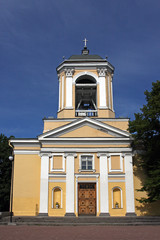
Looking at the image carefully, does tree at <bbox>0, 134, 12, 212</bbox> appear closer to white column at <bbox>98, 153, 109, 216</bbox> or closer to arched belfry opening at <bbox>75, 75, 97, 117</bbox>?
arched belfry opening at <bbox>75, 75, 97, 117</bbox>

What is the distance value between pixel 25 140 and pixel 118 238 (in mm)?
14386

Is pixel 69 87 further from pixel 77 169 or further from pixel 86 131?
pixel 77 169

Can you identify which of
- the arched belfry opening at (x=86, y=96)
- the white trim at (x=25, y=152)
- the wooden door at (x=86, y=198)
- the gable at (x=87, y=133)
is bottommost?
the wooden door at (x=86, y=198)

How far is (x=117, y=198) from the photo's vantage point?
2312 cm

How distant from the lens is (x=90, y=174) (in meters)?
23.2

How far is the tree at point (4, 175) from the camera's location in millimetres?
34125

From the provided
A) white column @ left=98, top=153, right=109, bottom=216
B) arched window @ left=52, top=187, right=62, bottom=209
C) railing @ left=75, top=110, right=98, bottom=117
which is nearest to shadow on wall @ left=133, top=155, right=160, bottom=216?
white column @ left=98, top=153, right=109, bottom=216

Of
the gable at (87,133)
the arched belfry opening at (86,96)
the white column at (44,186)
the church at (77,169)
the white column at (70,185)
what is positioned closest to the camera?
the white column at (70,185)

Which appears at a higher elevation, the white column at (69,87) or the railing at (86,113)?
the white column at (69,87)

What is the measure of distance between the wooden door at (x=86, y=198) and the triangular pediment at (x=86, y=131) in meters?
4.21

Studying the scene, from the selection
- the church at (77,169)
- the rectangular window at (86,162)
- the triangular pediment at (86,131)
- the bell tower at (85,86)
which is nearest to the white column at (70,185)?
the church at (77,169)

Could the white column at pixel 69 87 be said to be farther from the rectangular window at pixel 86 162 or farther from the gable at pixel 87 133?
the rectangular window at pixel 86 162

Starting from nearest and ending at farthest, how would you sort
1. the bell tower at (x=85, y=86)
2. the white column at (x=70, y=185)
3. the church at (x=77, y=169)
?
1. the white column at (x=70, y=185)
2. the church at (x=77, y=169)
3. the bell tower at (x=85, y=86)

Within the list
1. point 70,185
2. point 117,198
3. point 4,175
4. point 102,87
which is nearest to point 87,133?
point 70,185
